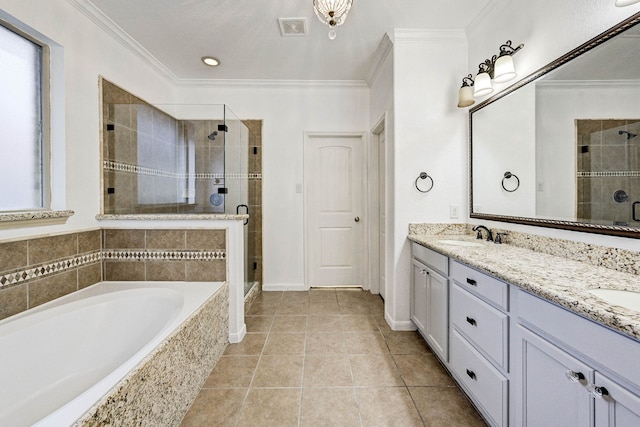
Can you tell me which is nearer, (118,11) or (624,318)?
(624,318)

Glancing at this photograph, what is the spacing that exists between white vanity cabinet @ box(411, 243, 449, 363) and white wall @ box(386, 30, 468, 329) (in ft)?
0.78

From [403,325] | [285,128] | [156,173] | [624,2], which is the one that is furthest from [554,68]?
[156,173]

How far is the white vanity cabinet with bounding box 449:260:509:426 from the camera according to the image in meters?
1.21

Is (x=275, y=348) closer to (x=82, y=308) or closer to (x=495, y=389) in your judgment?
(x=82, y=308)

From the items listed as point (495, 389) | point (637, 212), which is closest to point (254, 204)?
point (495, 389)

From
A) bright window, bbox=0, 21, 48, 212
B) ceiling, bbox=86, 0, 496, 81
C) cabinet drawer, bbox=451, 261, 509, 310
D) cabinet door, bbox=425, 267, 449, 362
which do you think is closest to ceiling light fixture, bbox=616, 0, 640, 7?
ceiling, bbox=86, 0, 496, 81

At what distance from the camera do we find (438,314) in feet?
6.07

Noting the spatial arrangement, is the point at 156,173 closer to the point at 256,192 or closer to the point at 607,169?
the point at 256,192

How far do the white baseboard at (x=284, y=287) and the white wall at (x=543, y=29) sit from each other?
216cm

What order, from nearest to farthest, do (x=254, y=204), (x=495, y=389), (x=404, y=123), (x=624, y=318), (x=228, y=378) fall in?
(x=624, y=318) < (x=495, y=389) < (x=228, y=378) < (x=404, y=123) < (x=254, y=204)

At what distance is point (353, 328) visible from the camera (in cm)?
243

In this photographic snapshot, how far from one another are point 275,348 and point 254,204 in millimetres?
1770

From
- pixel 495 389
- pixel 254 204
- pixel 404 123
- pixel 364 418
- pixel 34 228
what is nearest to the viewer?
pixel 495 389

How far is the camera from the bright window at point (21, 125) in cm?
155
